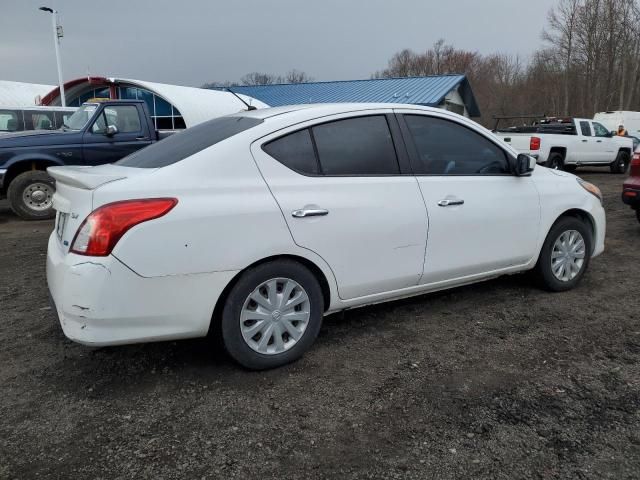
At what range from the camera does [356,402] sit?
114 inches

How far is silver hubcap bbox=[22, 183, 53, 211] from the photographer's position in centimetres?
889

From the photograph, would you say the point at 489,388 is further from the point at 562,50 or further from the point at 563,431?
the point at 562,50

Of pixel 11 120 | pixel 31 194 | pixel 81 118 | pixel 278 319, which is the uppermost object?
pixel 11 120

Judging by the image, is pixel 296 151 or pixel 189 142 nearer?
pixel 296 151

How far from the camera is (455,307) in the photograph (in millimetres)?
4367

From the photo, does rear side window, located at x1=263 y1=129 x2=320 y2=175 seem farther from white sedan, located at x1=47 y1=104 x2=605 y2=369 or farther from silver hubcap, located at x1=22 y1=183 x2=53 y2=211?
silver hubcap, located at x1=22 y1=183 x2=53 y2=211

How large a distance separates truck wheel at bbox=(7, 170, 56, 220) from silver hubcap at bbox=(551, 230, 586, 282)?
26.3ft

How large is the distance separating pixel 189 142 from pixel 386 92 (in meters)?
25.4

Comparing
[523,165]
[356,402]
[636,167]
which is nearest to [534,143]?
[636,167]

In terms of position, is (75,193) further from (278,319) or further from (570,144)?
(570,144)

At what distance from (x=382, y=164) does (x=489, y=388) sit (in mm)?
1613

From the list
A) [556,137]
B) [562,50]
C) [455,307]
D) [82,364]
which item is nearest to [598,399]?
[455,307]

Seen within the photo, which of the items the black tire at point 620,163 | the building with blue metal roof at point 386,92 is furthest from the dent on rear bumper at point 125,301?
the building with blue metal roof at point 386,92

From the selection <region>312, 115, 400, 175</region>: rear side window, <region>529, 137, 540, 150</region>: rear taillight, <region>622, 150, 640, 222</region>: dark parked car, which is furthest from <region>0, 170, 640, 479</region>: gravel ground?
<region>529, 137, 540, 150</region>: rear taillight
